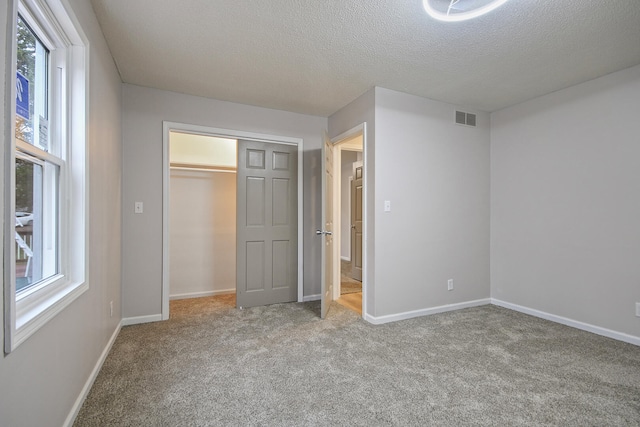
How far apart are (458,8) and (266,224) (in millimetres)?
2770

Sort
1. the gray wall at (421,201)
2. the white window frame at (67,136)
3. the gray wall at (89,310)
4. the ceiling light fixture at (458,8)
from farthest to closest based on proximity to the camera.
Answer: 1. the gray wall at (421,201)
2. the ceiling light fixture at (458,8)
3. the white window frame at (67,136)
4. the gray wall at (89,310)

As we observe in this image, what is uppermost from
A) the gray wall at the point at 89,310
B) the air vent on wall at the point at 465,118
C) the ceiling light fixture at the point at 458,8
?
the ceiling light fixture at the point at 458,8

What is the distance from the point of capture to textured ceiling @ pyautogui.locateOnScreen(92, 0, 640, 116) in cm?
197

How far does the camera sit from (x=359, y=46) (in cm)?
240

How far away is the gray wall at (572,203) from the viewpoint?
2686mm

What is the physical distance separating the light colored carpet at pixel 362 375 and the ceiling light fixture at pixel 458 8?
7.75ft

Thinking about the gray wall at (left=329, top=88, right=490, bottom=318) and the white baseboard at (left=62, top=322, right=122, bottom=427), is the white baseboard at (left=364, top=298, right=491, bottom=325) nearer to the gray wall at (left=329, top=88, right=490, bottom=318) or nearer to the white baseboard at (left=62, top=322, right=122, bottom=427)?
the gray wall at (left=329, top=88, right=490, bottom=318)

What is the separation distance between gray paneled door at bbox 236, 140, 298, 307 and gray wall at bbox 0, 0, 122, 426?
48.6 inches

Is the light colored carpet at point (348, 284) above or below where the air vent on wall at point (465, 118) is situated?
below

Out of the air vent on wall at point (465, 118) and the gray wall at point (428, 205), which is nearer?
the gray wall at point (428, 205)

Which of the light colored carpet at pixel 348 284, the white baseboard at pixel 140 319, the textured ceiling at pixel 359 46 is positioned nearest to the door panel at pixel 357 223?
the light colored carpet at pixel 348 284

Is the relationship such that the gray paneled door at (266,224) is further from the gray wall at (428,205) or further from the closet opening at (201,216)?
the gray wall at (428,205)

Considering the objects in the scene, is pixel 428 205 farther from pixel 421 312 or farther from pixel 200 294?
pixel 200 294

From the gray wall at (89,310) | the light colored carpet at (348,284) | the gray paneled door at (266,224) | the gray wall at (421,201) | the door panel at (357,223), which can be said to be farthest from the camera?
the door panel at (357,223)
